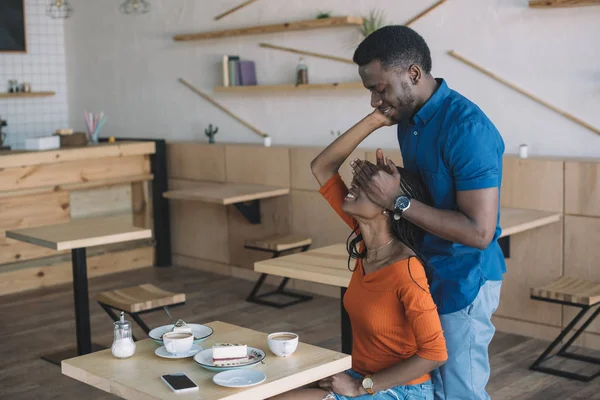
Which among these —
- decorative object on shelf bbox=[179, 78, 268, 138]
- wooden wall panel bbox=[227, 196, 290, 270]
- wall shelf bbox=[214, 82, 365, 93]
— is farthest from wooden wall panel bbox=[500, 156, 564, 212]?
decorative object on shelf bbox=[179, 78, 268, 138]

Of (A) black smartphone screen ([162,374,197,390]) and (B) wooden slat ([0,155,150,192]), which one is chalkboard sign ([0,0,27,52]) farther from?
(A) black smartphone screen ([162,374,197,390])

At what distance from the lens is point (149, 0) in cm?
672

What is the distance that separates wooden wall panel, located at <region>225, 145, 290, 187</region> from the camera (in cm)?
559

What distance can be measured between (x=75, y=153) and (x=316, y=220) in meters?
1.85

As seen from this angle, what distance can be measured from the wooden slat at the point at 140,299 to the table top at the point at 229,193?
1.14 m

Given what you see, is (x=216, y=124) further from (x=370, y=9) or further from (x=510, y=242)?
(x=510, y=242)

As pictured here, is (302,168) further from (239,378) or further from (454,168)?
(239,378)

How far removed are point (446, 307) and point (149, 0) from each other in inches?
208

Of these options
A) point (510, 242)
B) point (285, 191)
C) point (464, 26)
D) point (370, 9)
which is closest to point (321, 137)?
point (285, 191)

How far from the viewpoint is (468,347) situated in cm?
209

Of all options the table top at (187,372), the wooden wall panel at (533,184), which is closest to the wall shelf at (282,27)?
the wooden wall panel at (533,184)

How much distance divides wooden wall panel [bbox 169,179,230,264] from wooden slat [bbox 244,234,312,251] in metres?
0.84

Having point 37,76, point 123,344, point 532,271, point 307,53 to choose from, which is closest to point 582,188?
point 532,271

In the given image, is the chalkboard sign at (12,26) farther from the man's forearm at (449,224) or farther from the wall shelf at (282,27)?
the man's forearm at (449,224)
